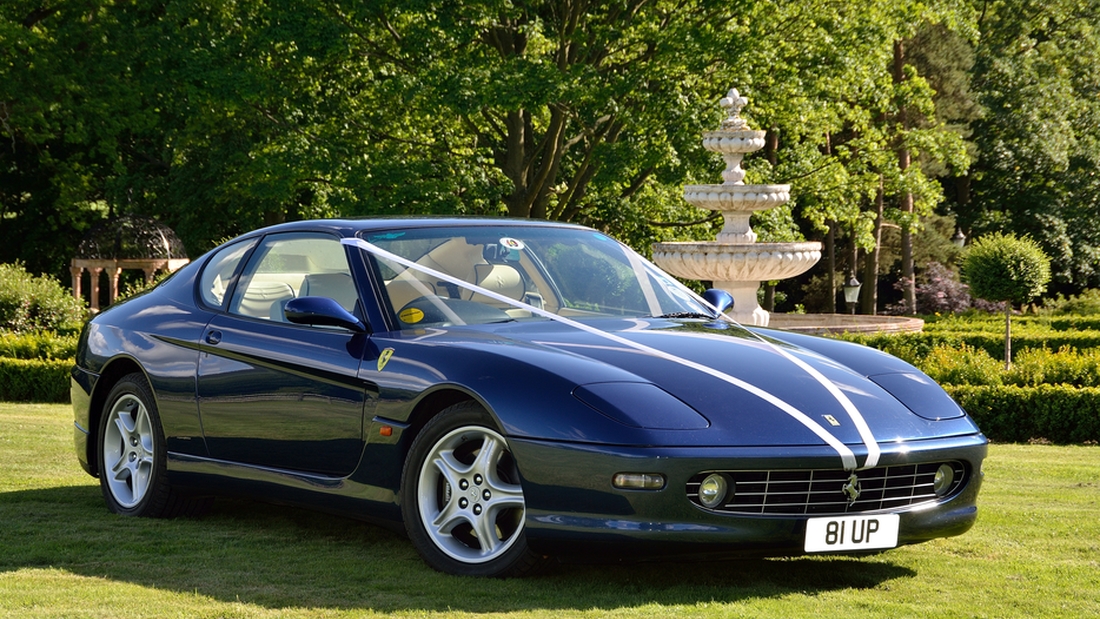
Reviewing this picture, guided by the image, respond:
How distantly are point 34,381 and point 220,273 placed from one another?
9519 millimetres

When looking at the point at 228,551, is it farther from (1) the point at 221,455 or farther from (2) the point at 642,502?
(2) the point at 642,502

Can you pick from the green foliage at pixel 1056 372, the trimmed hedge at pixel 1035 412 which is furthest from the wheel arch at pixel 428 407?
the green foliage at pixel 1056 372

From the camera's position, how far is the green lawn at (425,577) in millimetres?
4957

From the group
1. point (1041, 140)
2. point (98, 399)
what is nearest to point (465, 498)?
point (98, 399)

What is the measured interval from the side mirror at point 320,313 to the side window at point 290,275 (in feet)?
0.85

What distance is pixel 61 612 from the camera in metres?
4.86

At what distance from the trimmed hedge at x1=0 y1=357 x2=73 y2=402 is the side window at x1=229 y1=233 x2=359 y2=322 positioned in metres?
9.50

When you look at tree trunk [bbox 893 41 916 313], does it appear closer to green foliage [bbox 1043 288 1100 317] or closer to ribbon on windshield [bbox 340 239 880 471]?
green foliage [bbox 1043 288 1100 317]

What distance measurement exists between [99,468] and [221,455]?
1193mm

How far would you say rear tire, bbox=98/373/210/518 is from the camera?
7066 mm

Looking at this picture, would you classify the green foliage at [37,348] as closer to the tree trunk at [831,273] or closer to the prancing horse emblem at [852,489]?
the prancing horse emblem at [852,489]

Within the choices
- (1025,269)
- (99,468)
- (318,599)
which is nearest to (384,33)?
(1025,269)

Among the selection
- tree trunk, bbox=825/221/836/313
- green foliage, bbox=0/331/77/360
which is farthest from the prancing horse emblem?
tree trunk, bbox=825/221/836/313

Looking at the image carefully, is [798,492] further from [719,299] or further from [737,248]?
[737,248]
